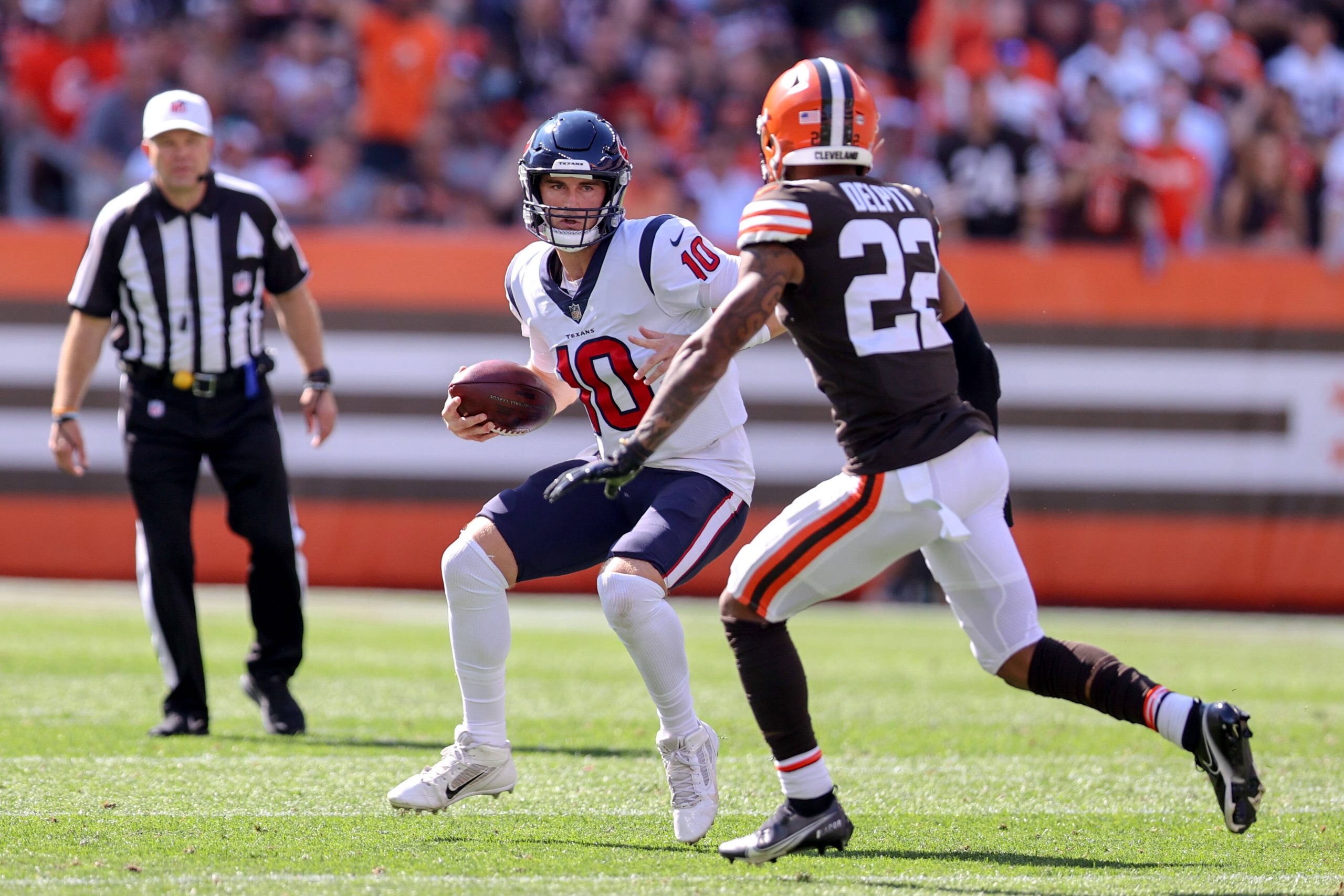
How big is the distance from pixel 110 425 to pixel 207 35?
10.6ft

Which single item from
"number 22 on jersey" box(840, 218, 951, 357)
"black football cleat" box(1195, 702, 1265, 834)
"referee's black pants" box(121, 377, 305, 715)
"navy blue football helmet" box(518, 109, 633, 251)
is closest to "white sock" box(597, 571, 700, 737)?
"number 22 on jersey" box(840, 218, 951, 357)

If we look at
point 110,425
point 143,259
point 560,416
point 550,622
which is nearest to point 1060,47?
point 560,416

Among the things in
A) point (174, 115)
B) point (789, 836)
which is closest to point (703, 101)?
point (174, 115)

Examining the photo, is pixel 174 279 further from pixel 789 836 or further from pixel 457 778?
pixel 789 836

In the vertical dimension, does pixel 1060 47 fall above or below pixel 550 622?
above

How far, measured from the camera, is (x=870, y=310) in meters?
3.52

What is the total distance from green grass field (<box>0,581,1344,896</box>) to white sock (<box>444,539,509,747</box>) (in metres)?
0.26

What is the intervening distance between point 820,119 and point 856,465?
0.76 metres

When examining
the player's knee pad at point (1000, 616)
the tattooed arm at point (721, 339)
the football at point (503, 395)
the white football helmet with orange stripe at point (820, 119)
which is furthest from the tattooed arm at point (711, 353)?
the football at point (503, 395)

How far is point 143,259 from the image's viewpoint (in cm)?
544

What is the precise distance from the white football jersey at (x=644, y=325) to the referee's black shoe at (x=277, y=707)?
181cm

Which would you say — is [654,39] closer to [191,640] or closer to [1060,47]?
[1060,47]

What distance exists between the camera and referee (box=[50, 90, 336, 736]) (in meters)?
5.40

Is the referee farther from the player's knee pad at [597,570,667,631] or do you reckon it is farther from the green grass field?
the player's knee pad at [597,570,667,631]
